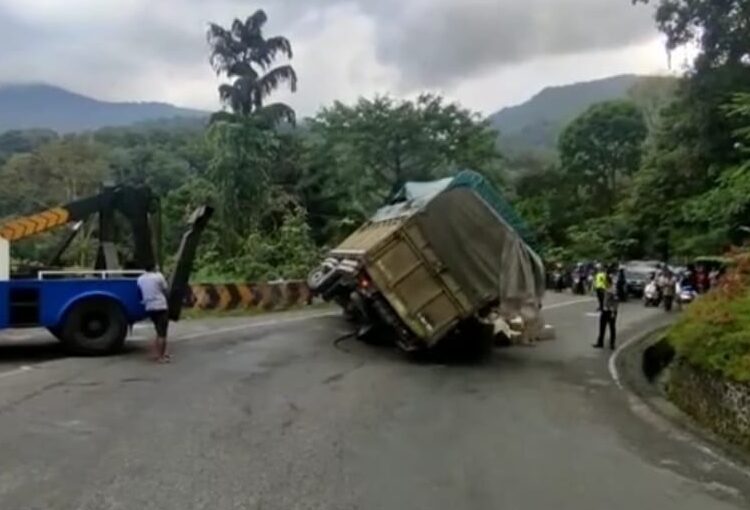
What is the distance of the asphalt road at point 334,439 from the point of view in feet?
24.5

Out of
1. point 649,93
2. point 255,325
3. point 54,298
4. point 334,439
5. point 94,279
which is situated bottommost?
point 255,325

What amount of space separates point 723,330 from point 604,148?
55877 millimetres

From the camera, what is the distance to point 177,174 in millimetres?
54188

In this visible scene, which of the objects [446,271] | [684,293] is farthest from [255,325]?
[684,293]

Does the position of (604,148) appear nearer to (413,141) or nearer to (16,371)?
(413,141)

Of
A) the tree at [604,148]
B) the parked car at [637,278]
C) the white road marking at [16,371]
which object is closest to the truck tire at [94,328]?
the white road marking at [16,371]

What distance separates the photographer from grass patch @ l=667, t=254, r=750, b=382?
11109 mm

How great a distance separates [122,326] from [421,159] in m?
31.9

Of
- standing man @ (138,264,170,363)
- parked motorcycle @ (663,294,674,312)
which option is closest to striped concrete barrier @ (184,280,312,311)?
standing man @ (138,264,170,363)

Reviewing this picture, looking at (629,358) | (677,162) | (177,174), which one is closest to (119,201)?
(629,358)

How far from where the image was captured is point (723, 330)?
1204cm

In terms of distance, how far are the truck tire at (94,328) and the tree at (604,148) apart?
52.1 m

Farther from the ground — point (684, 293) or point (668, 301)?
point (684, 293)

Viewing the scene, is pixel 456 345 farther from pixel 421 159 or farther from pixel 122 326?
pixel 421 159
